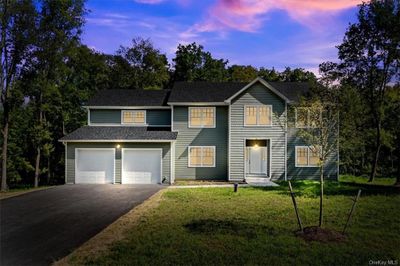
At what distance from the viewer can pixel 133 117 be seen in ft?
76.1

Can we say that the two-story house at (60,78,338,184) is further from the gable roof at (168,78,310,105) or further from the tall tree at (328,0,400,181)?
the tall tree at (328,0,400,181)

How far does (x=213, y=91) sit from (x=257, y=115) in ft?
13.4

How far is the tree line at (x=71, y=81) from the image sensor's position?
1991 cm

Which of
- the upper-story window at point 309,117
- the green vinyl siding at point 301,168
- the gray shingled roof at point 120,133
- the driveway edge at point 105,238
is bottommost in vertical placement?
the driveway edge at point 105,238

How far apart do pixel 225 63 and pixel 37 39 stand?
26.5 metres

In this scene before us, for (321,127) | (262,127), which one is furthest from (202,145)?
(321,127)

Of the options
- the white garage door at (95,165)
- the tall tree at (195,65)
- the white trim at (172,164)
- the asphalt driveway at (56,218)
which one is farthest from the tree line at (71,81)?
the white trim at (172,164)

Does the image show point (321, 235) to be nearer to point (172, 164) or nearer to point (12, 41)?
point (172, 164)

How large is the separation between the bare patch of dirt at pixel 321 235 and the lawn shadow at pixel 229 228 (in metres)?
0.77

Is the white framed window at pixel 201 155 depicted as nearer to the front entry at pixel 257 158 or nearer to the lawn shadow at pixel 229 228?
the front entry at pixel 257 158

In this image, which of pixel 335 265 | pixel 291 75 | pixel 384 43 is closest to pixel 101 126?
pixel 335 265

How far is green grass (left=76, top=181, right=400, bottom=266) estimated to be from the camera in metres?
6.86

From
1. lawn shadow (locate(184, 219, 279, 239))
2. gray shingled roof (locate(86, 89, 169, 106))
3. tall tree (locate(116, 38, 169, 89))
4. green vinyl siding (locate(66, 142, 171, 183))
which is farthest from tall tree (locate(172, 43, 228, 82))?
lawn shadow (locate(184, 219, 279, 239))

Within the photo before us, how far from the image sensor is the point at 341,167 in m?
35.7
